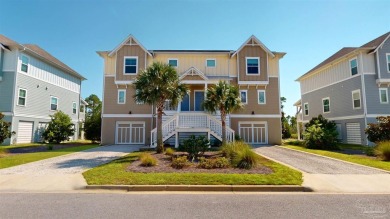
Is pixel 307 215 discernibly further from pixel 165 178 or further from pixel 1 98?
pixel 1 98

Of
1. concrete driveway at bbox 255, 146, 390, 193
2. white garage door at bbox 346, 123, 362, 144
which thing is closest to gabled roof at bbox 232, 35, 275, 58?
white garage door at bbox 346, 123, 362, 144

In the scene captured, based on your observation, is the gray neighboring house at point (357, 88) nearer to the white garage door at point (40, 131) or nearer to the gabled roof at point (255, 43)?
the gabled roof at point (255, 43)

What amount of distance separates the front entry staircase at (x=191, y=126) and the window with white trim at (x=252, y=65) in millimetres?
7564

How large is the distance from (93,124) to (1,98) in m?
8.44

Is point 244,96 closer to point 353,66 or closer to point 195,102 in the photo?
point 195,102

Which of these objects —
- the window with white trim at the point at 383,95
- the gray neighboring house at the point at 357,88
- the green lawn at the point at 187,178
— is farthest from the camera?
the window with white trim at the point at 383,95

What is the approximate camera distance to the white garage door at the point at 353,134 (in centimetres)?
2123

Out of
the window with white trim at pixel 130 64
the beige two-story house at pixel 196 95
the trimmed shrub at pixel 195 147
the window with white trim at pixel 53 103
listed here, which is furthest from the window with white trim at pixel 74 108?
the trimmed shrub at pixel 195 147

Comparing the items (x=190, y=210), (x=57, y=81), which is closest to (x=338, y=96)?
(x=190, y=210)

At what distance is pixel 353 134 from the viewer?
2202cm

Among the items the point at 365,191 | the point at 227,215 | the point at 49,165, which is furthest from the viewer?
the point at 49,165

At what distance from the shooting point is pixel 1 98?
20641 mm

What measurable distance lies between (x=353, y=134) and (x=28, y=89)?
33666 millimetres

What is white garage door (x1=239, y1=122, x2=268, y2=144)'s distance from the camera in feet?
73.6
